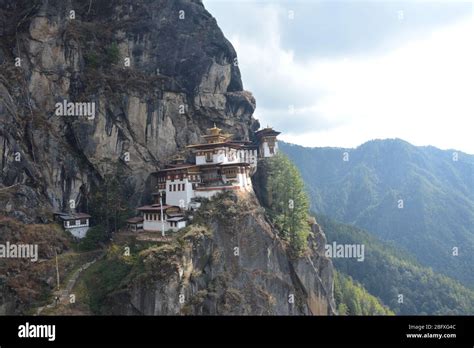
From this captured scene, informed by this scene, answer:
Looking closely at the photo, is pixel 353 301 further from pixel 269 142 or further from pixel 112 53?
pixel 112 53

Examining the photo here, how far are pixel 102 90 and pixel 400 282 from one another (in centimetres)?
9882

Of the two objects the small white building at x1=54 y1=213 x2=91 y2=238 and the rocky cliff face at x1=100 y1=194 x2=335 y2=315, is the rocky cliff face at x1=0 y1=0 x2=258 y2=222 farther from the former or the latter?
the rocky cliff face at x1=100 y1=194 x2=335 y2=315

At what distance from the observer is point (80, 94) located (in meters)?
45.6

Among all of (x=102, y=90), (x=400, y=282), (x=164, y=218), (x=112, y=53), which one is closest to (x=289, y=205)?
(x=164, y=218)

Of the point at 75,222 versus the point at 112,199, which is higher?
the point at 112,199

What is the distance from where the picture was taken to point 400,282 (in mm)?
110125

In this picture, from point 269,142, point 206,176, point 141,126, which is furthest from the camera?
point 269,142

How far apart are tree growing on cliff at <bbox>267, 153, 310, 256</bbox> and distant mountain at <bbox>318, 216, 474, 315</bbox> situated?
50.7 meters

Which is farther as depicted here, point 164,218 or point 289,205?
point 289,205

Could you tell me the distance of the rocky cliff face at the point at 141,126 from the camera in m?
33.9

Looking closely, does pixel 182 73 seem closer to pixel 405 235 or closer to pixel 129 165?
pixel 129 165

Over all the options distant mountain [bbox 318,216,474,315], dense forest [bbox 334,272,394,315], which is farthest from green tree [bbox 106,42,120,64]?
distant mountain [bbox 318,216,474,315]

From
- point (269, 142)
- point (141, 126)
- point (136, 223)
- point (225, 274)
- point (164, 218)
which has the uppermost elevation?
point (141, 126)
